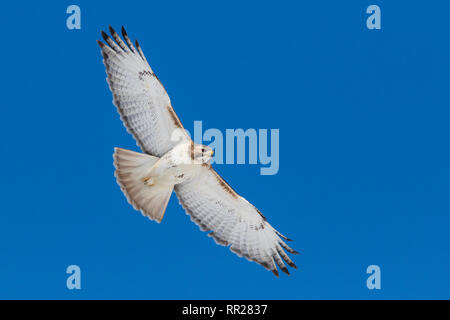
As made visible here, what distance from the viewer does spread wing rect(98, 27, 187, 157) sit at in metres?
9.18

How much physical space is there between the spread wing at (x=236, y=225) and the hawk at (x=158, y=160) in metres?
0.01

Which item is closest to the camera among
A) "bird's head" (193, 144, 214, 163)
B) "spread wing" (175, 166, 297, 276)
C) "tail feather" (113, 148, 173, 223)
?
"bird's head" (193, 144, 214, 163)

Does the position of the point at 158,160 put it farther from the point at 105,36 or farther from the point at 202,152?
the point at 105,36

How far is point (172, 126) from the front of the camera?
9.34 metres

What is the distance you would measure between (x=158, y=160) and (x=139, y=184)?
1.29ft

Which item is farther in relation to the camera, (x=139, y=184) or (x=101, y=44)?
(x=139, y=184)

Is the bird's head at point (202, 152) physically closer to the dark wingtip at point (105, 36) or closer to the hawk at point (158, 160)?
the hawk at point (158, 160)

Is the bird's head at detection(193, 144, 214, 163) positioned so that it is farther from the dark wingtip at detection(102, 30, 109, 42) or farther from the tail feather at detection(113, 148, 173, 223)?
the dark wingtip at detection(102, 30, 109, 42)

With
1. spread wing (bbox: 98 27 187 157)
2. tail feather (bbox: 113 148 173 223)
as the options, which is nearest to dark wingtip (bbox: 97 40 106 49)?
spread wing (bbox: 98 27 187 157)

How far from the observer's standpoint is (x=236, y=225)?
1003 centimetres

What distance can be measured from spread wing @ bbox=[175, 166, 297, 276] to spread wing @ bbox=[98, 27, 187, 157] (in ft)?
2.83

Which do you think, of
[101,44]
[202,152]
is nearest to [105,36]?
[101,44]

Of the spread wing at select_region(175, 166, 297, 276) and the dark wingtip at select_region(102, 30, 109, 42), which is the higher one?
the dark wingtip at select_region(102, 30, 109, 42)

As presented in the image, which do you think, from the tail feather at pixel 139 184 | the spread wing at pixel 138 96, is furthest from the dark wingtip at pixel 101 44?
the tail feather at pixel 139 184
